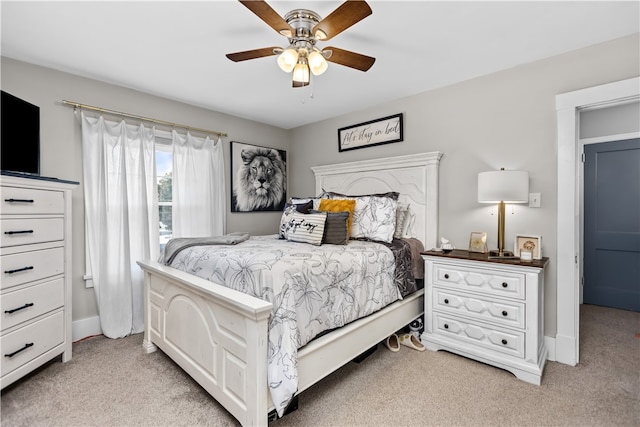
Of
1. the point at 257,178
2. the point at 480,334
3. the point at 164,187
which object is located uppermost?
the point at 257,178

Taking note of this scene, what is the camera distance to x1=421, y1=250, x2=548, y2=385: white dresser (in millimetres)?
2010

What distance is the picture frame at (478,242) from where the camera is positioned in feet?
8.17

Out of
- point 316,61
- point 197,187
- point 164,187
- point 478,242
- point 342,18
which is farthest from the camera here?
point 197,187

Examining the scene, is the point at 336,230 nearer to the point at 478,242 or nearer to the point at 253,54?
the point at 478,242

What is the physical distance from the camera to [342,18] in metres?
1.48

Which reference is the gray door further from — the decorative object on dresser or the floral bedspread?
the floral bedspread

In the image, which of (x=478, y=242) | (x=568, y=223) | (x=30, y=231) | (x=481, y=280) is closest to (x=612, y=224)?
(x=568, y=223)

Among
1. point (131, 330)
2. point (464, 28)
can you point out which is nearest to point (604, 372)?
point (464, 28)

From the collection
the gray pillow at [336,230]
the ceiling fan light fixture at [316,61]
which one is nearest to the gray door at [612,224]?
the gray pillow at [336,230]

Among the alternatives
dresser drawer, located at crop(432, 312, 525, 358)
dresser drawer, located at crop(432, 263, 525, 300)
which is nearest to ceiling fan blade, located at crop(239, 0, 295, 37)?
dresser drawer, located at crop(432, 263, 525, 300)

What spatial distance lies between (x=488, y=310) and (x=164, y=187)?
3.25 meters

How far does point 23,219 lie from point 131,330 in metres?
1.40

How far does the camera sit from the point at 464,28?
6.44 ft

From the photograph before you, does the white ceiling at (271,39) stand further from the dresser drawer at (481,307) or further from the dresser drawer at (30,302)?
the dresser drawer at (481,307)
